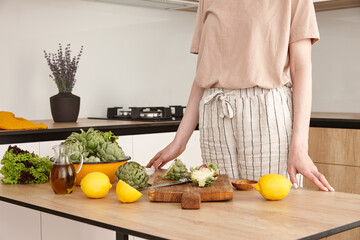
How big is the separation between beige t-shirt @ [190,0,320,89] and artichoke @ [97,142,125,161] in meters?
0.40

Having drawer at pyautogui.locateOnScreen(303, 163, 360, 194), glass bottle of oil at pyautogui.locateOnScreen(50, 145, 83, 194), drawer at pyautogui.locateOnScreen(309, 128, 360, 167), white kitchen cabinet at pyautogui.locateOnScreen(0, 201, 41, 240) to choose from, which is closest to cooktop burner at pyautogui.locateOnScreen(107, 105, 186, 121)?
drawer at pyautogui.locateOnScreen(309, 128, 360, 167)

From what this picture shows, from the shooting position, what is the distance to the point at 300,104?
5.31 ft

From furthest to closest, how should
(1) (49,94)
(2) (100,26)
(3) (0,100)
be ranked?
(2) (100,26) → (1) (49,94) → (3) (0,100)

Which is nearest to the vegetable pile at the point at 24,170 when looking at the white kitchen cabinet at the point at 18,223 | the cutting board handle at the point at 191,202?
the cutting board handle at the point at 191,202

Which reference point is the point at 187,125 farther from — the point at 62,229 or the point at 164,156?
the point at 62,229

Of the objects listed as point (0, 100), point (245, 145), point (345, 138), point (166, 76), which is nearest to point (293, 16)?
point (245, 145)

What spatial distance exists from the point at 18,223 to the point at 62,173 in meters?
1.10

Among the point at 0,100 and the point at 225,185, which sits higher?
the point at 0,100

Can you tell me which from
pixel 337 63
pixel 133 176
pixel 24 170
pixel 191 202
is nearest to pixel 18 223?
pixel 24 170

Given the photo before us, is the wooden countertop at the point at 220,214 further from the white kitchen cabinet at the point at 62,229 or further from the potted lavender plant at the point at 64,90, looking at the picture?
the potted lavender plant at the point at 64,90

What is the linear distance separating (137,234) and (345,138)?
2.45m

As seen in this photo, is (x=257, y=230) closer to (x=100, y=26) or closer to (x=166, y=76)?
(x=100, y=26)

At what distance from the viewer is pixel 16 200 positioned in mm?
1254

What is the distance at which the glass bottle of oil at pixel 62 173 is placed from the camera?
1.29 m
